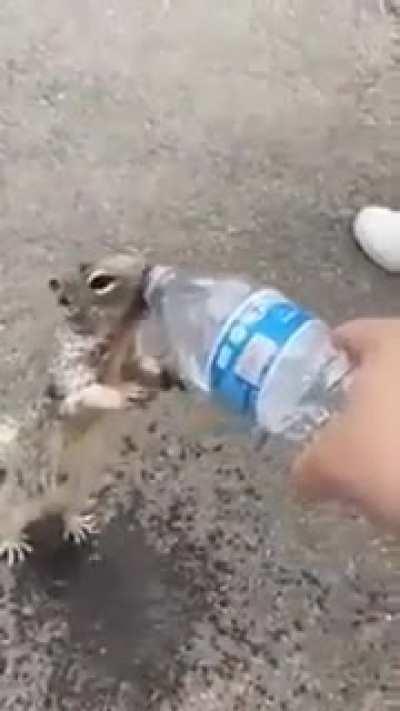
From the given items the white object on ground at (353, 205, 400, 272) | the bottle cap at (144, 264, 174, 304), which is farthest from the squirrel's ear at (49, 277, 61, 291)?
the white object on ground at (353, 205, 400, 272)

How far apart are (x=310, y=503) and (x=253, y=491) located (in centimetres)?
6

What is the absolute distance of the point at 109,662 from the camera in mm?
1229

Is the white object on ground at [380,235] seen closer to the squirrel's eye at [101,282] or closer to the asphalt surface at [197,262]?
the asphalt surface at [197,262]

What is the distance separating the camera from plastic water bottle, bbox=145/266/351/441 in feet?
3.04

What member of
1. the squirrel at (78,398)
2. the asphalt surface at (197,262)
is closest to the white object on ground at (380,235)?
the asphalt surface at (197,262)

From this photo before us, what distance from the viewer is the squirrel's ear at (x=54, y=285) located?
1.28 metres

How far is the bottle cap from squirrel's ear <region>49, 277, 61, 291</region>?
0.34 feet

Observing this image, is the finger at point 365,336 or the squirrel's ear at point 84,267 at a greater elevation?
the finger at point 365,336

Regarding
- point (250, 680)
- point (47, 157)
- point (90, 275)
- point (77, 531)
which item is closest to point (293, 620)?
point (250, 680)

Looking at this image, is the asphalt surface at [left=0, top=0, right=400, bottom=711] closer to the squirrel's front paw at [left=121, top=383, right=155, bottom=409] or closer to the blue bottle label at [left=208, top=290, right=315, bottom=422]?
the squirrel's front paw at [left=121, top=383, right=155, bottom=409]

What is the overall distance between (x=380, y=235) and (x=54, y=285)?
0.92 feet

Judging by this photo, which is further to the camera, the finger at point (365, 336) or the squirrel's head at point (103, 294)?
the squirrel's head at point (103, 294)

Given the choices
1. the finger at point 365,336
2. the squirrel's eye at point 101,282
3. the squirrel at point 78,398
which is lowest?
the squirrel at point 78,398

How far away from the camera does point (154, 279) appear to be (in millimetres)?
1145
